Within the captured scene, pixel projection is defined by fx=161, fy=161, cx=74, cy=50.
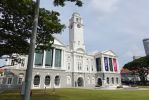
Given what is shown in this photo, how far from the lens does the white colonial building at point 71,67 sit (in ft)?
149

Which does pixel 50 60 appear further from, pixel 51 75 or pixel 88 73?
pixel 88 73

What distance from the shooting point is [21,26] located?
1587 centimetres

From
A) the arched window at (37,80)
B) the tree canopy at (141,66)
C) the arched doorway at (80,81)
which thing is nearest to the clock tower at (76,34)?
the arched doorway at (80,81)

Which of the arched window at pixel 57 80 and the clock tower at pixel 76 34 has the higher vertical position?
the clock tower at pixel 76 34

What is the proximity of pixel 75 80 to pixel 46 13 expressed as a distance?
4522 cm

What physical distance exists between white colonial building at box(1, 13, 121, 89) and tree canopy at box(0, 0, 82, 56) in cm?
2451

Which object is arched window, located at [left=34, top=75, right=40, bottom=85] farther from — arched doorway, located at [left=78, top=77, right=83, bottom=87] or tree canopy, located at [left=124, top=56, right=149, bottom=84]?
tree canopy, located at [left=124, top=56, right=149, bottom=84]

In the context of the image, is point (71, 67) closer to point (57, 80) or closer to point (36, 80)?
point (57, 80)

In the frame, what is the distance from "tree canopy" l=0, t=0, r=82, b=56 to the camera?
13.4 m

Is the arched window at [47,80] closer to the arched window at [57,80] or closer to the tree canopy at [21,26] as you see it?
the arched window at [57,80]

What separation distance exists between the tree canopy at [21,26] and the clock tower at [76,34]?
44.5 meters

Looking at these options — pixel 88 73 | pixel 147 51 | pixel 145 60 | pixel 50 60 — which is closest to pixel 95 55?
pixel 88 73

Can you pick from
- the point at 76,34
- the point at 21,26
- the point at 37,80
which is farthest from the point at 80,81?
the point at 21,26

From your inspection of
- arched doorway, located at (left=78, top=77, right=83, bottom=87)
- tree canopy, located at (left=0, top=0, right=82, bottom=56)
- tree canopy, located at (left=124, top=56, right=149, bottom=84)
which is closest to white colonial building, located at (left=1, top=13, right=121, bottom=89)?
arched doorway, located at (left=78, top=77, right=83, bottom=87)
